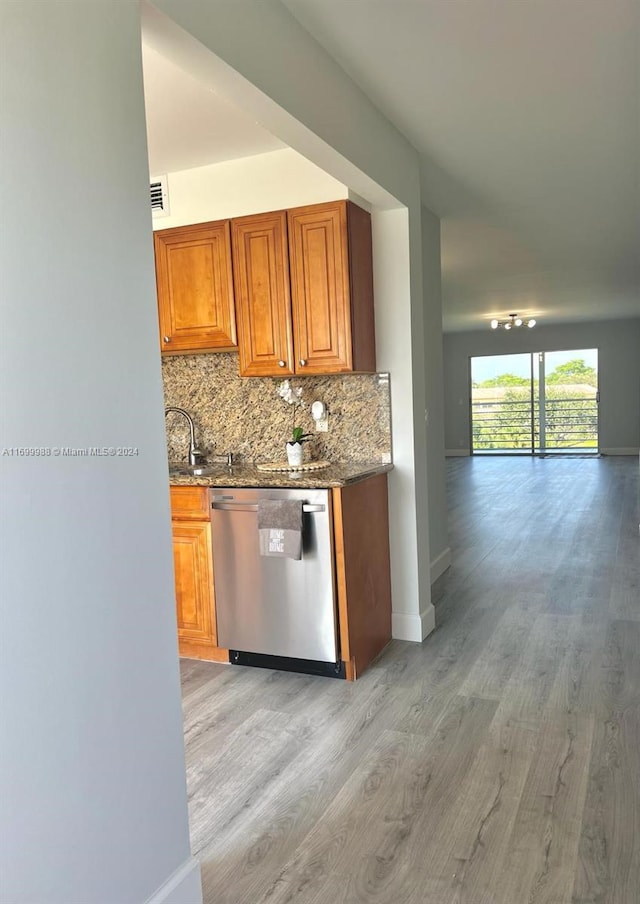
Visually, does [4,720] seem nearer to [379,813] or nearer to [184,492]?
[379,813]

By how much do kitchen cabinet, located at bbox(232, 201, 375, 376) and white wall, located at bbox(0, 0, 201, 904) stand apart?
5.98ft

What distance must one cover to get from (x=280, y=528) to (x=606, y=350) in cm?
1080

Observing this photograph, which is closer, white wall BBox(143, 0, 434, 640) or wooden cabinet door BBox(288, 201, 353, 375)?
white wall BBox(143, 0, 434, 640)

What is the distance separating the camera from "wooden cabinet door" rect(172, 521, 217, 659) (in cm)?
336

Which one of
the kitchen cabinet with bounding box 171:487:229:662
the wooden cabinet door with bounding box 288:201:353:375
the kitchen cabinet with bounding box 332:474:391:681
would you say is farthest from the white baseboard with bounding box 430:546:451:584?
the wooden cabinet door with bounding box 288:201:353:375

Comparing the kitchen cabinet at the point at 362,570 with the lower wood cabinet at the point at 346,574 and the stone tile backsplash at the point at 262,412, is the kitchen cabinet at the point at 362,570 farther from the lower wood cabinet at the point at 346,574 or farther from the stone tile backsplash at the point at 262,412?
the stone tile backsplash at the point at 262,412

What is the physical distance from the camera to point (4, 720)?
1239 millimetres

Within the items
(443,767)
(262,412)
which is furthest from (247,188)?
(443,767)

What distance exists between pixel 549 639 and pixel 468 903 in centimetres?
199

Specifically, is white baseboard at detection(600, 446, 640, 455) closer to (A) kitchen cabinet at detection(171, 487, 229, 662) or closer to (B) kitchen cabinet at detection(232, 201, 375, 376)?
(B) kitchen cabinet at detection(232, 201, 375, 376)

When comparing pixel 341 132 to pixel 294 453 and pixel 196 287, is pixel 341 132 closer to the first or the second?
pixel 196 287

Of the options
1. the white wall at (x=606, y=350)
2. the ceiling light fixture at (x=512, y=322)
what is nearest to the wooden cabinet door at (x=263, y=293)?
the ceiling light fixture at (x=512, y=322)

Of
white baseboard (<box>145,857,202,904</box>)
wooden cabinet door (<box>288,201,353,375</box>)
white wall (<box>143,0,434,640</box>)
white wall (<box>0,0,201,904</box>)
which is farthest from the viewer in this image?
wooden cabinet door (<box>288,201,353,375</box>)

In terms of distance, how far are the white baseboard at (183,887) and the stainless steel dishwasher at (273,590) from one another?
1.45m
